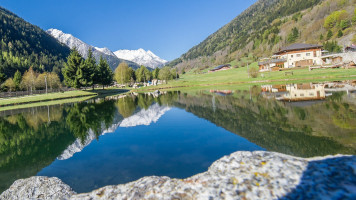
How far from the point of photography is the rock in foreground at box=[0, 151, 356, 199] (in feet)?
9.94

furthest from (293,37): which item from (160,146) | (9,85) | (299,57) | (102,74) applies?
(9,85)

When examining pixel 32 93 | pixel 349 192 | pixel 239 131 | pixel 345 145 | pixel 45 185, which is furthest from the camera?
pixel 32 93

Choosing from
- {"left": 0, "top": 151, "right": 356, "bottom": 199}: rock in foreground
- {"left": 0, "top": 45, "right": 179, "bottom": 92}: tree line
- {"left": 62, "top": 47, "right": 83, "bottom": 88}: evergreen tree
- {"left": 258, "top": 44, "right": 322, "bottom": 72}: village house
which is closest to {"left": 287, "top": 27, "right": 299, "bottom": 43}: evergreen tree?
{"left": 258, "top": 44, "right": 322, "bottom": 72}: village house

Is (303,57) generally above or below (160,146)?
above

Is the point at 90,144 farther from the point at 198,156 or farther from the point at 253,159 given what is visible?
the point at 253,159

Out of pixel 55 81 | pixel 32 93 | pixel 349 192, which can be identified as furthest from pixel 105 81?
pixel 349 192

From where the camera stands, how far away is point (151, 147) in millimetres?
10219

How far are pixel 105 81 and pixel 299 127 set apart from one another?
77.6 meters

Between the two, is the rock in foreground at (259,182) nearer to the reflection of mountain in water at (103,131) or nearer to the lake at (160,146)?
the lake at (160,146)

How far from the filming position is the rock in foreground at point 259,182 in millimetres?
3029

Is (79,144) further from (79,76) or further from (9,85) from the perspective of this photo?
(9,85)

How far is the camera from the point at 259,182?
3461 mm

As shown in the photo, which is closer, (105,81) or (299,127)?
(299,127)

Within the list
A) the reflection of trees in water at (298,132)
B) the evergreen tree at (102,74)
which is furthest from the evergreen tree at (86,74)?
the reflection of trees in water at (298,132)
